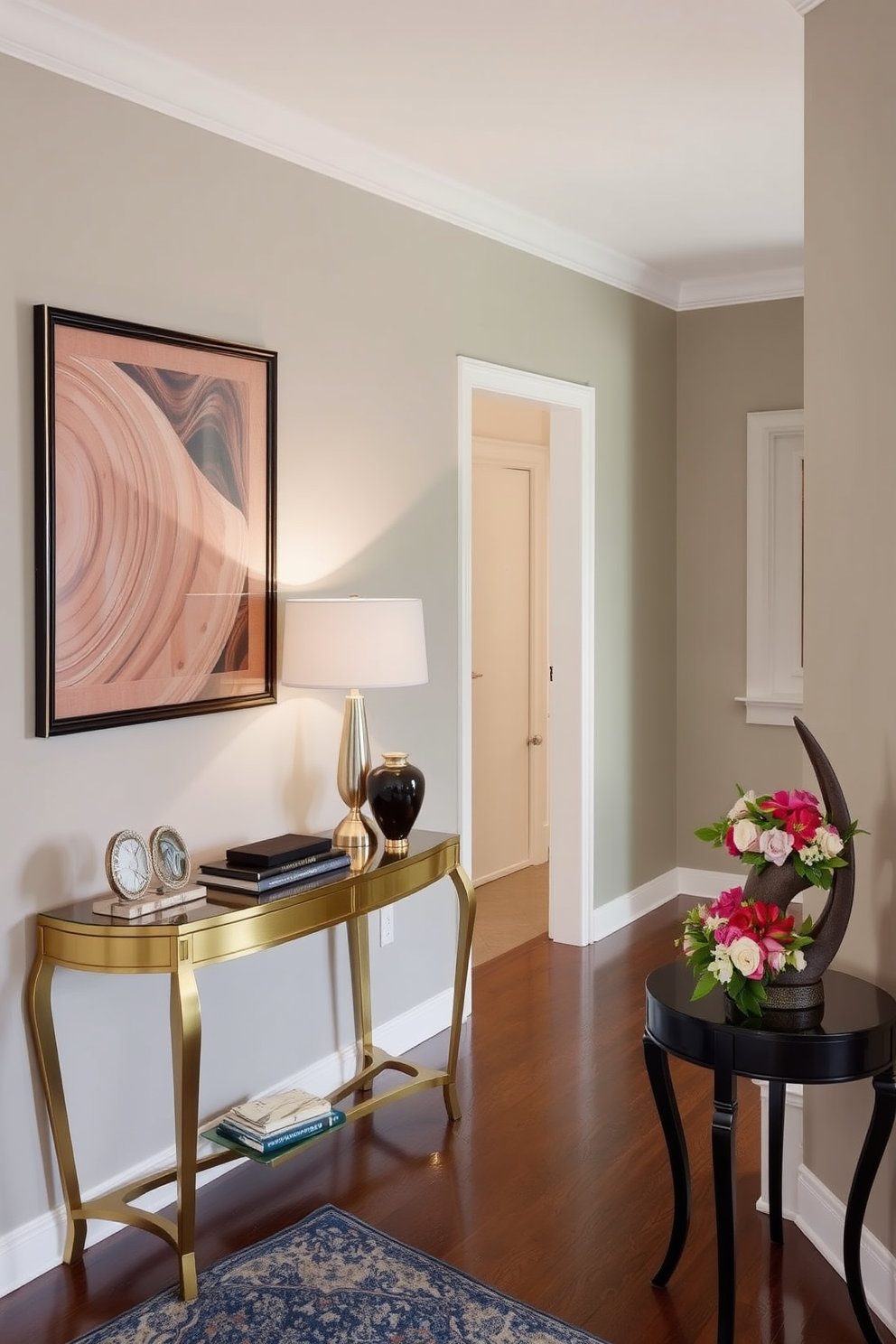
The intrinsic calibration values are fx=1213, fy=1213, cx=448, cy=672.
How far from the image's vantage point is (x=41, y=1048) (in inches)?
102

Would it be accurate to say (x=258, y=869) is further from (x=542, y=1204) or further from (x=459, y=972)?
(x=542, y=1204)

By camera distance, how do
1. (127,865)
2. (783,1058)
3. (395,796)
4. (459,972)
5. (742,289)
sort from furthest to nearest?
(742,289), (459,972), (395,796), (127,865), (783,1058)

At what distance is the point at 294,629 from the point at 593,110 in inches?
62.8

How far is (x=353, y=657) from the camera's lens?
3068 millimetres

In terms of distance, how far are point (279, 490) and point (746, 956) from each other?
5.97ft

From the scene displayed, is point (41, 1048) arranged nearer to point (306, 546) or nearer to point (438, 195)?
point (306, 546)

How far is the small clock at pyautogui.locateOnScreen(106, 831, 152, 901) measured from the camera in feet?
8.39

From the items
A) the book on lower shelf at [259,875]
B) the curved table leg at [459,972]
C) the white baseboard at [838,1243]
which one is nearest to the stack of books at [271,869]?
the book on lower shelf at [259,875]

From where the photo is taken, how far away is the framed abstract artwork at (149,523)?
2.64 m

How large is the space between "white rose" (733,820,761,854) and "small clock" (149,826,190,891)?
1.25 metres

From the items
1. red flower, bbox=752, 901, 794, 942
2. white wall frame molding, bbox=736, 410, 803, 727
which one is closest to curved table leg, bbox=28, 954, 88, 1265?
red flower, bbox=752, 901, 794, 942

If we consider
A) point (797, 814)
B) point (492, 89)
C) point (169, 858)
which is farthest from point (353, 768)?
point (492, 89)

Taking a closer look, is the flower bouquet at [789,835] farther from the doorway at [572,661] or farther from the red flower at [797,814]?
the doorway at [572,661]

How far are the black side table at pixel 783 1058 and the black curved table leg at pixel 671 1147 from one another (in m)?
0.02
